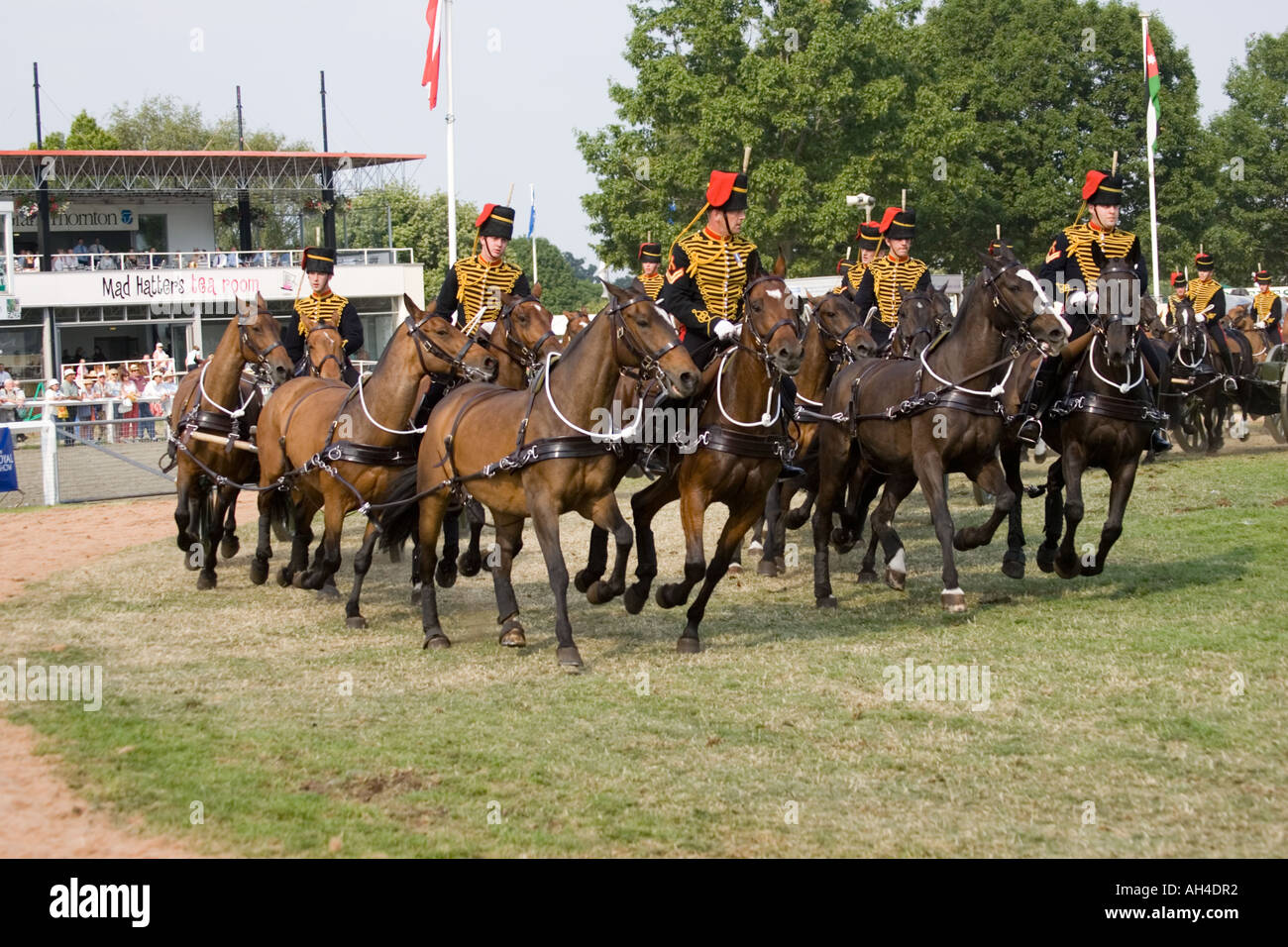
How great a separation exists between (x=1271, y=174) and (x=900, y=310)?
155 ft

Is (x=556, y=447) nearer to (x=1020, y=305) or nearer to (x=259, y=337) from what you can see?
(x=1020, y=305)

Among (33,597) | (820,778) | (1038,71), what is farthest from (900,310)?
(1038,71)

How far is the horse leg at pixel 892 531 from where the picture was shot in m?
13.1

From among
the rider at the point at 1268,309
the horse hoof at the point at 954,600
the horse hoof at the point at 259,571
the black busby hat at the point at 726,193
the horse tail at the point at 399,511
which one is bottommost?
the horse hoof at the point at 259,571

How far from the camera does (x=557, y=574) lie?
10328 millimetres

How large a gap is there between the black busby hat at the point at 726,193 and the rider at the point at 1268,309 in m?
19.9

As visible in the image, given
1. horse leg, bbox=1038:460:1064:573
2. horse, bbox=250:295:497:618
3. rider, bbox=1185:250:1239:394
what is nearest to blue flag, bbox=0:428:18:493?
horse, bbox=250:295:497:618

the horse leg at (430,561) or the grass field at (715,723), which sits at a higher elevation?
the horse leg at (430,561)

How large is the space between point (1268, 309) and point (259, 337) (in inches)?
852

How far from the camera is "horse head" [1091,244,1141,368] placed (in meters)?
11.7

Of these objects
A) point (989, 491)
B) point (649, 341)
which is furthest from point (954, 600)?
point (649, 341)

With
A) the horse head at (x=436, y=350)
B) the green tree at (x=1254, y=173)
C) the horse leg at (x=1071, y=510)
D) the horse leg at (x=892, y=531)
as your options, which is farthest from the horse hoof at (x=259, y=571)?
the green tree at (x=1254, y=173)

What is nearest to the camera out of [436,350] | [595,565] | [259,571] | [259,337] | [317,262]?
[595,565]

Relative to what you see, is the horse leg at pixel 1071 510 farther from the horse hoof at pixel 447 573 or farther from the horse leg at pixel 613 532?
the horse hoof at pixel 447 573
